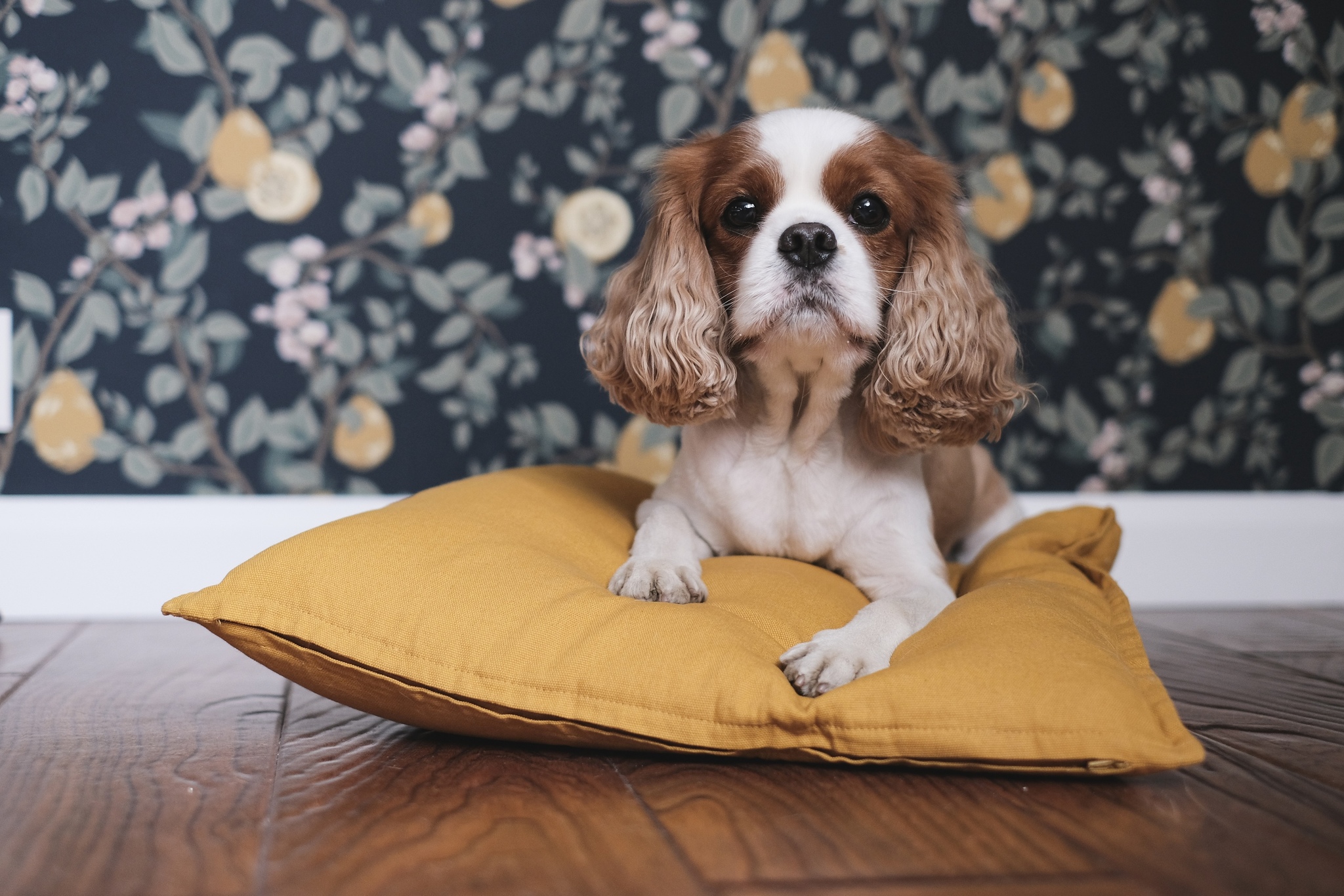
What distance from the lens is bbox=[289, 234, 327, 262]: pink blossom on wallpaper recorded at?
2529 mm

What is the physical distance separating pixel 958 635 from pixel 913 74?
1.85 meters

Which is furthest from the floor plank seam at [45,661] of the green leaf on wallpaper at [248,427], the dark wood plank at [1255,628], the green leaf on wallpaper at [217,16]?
the dark wood plank at [1255,628]

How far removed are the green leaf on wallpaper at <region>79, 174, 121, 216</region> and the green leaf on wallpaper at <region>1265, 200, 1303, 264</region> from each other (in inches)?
113

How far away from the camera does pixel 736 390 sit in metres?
1.74

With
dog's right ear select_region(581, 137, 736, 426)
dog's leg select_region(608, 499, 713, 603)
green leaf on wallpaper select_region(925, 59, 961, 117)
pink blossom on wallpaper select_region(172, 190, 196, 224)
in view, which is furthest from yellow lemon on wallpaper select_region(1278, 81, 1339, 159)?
pink blossom on wallpaper select_region(172, 190, 196, 224)

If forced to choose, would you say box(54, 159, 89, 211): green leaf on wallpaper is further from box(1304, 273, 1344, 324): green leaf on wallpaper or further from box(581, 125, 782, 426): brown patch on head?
box(1304, 273, 1344, 324): green leaf on wallpaper

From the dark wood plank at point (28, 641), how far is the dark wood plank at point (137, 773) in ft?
0.16

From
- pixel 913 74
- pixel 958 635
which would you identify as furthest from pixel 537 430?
pixel 958 635

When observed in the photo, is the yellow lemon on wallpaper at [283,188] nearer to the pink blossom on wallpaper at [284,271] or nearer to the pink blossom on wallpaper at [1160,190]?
the pink blossom on wallpaper at [284,271]

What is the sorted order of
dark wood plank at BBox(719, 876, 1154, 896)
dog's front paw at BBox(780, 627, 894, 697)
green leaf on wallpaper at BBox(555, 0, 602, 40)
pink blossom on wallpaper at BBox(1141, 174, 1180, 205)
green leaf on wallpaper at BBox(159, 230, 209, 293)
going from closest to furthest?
dark wood plank at BBox(719, 876, 1154, 896) < dog's front paw at BBox(780, 627, 894, 697) < green leaf on wallpaper at BBox(159, 230, 209, 293) < green leaf on wallpaper at BBox(555, 0, 602, 40) < pink blossom on wallpaper at BBox(1141, 174, 1180, 205)

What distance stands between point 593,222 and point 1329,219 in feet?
6.41

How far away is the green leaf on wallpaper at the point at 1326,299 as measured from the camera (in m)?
2.88

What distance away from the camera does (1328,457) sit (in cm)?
290

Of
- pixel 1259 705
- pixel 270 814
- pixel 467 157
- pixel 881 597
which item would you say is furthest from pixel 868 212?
pixel 467 157
